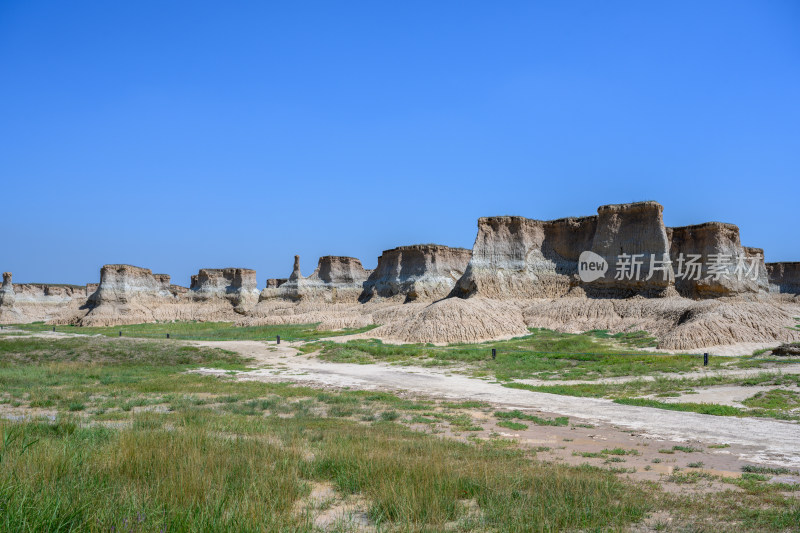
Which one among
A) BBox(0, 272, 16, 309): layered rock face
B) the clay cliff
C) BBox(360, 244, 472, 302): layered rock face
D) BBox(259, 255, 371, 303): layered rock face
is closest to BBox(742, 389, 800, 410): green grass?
BBox(360, 244, 472, 302): layered rock face

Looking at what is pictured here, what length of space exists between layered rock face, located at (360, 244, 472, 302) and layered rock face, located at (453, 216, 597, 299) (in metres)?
13.8

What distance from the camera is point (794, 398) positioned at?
14984 mm

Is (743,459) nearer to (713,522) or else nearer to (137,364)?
(713,522)

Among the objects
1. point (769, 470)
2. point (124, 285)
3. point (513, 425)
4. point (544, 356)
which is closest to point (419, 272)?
point (544, 356)

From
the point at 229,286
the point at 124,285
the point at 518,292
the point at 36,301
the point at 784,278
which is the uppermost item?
the point at 784,278

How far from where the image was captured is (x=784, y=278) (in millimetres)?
85188

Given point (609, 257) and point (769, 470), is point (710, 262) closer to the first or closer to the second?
point (609, 257)

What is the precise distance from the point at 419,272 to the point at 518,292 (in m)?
22.2

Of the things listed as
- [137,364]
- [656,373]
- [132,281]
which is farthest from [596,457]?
[132,281]

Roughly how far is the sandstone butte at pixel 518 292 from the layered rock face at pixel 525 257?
0.11 metres

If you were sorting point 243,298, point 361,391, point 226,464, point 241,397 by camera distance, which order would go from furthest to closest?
point 243,298 < point 361,391 < point 241,397 < point 226,464

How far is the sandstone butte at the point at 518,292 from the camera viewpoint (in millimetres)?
37125

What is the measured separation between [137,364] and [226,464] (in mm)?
23401

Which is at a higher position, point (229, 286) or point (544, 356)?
point (229, 286)
